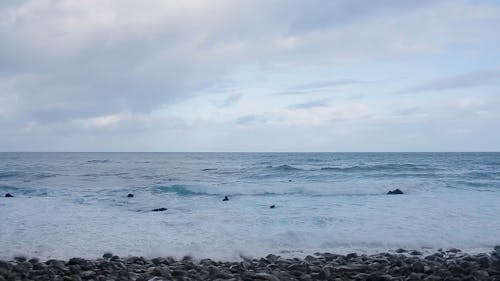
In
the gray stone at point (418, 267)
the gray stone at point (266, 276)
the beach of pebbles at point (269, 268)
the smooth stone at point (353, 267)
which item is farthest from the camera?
the smooth stone at point (353, 267)

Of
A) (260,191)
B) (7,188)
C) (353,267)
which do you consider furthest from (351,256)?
(7,188)

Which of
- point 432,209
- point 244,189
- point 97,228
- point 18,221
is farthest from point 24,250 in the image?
point 244,189

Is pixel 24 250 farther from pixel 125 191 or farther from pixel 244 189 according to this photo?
pixel 244 189

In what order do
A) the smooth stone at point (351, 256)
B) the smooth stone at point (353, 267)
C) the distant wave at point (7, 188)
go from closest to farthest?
the smooth stone at point (353, 267), the smooth stone at point (351, 256), the distant wave at point (7, 188)

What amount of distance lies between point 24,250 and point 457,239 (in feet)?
34.5

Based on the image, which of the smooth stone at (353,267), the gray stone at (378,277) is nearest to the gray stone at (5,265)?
the smooth stone at (353,267)

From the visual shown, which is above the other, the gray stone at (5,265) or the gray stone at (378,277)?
the gray stone at (378,277)

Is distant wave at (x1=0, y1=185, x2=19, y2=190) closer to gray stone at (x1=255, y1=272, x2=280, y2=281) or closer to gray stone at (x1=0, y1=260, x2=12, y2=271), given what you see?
gray stone at (x1=0, y1=260, x2=12, y2=271)

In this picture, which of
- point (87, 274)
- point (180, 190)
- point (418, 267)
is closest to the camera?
point (87, 274)

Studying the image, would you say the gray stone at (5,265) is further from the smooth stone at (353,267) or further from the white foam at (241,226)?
the smooth stone at (353,267)

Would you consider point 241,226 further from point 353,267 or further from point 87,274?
point 87,274

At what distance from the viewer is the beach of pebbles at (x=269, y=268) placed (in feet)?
27.7

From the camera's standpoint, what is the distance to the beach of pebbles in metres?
8.43

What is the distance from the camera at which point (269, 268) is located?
9227 millimetres
